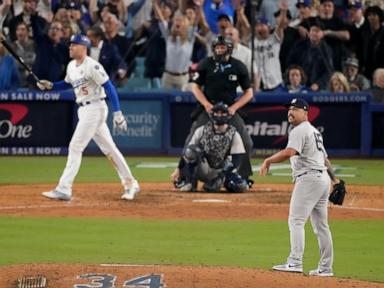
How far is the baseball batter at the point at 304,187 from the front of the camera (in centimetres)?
1002

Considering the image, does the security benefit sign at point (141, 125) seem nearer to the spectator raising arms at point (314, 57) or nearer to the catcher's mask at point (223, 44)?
the spectator raising arms at point (314, 57)

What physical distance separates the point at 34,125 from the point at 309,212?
1247cm

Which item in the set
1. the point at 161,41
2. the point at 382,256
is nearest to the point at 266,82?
the point at 161,41

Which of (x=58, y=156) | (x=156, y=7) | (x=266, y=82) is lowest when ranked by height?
(x=58, y=156)

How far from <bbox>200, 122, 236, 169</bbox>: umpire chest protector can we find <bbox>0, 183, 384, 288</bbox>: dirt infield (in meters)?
0.51

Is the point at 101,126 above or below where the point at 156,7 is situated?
below

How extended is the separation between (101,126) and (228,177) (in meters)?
2.27

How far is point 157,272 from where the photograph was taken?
9984mm

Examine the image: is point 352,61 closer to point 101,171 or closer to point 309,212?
point 101,171

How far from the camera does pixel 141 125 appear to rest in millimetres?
22062

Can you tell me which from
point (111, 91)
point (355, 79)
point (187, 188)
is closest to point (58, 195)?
point (111, 91)

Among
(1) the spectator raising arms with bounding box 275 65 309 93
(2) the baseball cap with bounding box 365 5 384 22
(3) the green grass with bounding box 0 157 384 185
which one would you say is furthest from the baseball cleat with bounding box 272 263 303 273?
(2) the baseball cap with bounding box 365 5 384 22

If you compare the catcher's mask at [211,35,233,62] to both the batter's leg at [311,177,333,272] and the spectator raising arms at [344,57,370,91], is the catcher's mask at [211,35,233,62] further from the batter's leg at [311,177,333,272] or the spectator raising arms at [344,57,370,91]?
the batter's leg at [311,177,333,272]

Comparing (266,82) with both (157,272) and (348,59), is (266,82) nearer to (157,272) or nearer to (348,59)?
(348,59)
